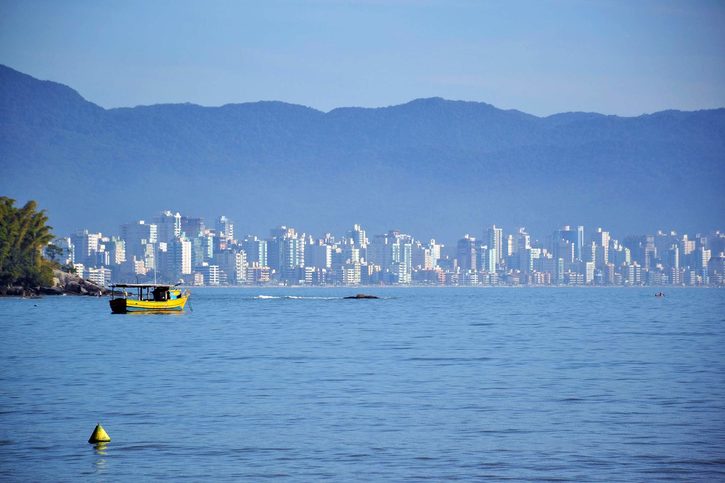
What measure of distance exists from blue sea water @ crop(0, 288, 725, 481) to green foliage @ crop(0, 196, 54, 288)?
343 ft

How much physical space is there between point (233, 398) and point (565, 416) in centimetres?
1264

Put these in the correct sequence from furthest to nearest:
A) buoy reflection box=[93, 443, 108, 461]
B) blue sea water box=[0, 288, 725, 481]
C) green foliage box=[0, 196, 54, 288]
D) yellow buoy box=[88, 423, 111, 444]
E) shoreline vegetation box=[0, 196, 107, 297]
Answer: shoreline vegetation box=[0, 196, 107, 297]
green foliage box=[0, 196, 54, 288]
yellow buoy box=[88, 423, 111, 444]
buoy reflection box=[93, 443, 108, 461]
blue sea water box=[0, 288, 725, 481]

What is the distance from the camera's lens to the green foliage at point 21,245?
182 meters

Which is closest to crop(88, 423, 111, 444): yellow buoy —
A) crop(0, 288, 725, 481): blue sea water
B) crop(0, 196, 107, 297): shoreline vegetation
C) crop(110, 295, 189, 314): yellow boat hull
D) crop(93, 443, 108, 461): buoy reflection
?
crop(93, 443, 108, 461): buoy reflection

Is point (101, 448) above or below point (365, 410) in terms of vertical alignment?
below

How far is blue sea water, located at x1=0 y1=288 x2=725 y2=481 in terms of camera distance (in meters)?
32.0

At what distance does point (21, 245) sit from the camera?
7298 inches

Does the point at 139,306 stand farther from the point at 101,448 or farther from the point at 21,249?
the point at 101,448

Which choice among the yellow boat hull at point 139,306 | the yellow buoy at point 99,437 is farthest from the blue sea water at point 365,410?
the yellow boat hull at point 139,306

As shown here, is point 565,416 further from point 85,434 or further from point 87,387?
point 87,387

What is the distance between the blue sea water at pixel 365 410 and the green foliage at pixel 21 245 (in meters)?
105

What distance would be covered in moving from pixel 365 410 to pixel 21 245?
498ft

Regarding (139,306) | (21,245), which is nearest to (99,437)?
(139,306)

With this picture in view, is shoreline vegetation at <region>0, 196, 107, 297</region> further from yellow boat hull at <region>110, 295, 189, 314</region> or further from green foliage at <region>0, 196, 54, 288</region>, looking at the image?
yellow boat hull at <region>110, 295, 189, 314</region>
